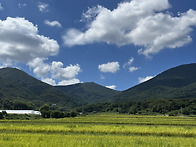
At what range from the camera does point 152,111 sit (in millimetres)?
179000

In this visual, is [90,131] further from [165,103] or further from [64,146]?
[165,103]

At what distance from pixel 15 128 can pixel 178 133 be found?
33.7 meters

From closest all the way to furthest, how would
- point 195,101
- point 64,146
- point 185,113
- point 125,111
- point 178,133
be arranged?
point 64,146
point 178,133
point 185,113
point 195,101
point 125,111

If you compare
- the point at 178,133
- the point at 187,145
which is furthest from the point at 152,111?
the point at 187,145

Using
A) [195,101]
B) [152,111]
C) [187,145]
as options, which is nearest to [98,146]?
[187,145]

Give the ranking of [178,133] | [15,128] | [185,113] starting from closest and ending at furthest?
[178,133] < [15,128] < [185,113]

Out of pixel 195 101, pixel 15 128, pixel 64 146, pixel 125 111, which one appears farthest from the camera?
pixel 125 111

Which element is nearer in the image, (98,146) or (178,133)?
(98,146)

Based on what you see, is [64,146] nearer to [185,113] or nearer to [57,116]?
[57,116]

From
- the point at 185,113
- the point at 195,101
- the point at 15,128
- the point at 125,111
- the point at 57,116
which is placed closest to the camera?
the point at 15,128

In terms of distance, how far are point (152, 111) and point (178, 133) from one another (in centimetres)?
14361

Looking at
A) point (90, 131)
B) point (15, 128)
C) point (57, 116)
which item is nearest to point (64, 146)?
point (90, 131)

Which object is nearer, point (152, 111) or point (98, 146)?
point (98, 146)

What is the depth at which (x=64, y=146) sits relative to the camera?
23234mm
